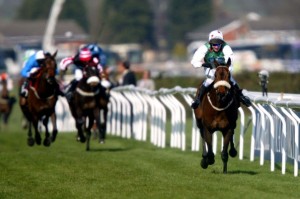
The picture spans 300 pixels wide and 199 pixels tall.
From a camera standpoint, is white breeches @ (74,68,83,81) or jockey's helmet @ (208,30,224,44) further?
white breeches @ (74,68,83,81)

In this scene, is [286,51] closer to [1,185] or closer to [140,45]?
[140,45]

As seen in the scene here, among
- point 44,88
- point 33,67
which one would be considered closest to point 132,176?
point 44,88

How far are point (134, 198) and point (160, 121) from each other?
8.84m

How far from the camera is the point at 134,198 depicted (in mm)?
11711

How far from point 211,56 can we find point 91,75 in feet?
14.3

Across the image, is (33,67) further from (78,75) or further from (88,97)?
(88,97)

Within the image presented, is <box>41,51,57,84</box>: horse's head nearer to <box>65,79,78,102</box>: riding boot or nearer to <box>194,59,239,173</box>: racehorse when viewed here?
<box>65,79,78,102</box>: riding boot

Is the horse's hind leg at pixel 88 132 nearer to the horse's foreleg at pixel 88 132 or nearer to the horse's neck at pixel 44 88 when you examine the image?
the horse's foreleg at pixel 88 132

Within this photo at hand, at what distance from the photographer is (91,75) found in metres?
19.0

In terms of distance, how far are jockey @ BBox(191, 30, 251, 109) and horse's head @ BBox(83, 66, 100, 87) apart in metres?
4.07

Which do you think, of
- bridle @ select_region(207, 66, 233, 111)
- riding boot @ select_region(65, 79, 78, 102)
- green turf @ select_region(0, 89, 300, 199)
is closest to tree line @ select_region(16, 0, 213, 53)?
riding boot @ select_region(65, 79, 78, 102)

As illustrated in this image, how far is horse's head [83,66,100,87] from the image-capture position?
18.9 m

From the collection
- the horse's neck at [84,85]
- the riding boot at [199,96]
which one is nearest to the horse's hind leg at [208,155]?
the riding boot at [199,96]

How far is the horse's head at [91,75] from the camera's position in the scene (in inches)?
743
